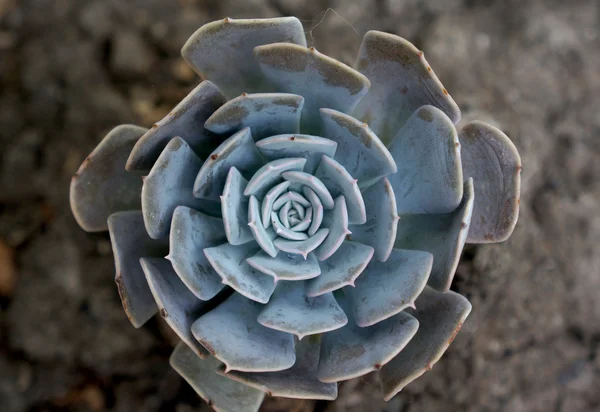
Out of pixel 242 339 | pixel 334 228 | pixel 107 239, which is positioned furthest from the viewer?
pixel 107 239

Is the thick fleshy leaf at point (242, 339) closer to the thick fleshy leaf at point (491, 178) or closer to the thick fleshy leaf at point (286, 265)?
the thick fleshy leaf at point (286, 265)

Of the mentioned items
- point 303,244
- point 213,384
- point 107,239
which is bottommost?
point 213,384

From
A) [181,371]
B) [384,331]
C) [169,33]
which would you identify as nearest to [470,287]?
[384,331]

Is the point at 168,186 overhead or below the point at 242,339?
overhead

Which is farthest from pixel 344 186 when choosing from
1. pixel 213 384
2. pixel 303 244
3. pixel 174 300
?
pixel 213 384

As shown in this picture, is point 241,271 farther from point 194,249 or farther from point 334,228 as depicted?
point 334,228

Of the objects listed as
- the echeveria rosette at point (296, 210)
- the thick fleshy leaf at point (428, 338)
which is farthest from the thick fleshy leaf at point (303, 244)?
the thick fleshy leaf at point (428, 338)

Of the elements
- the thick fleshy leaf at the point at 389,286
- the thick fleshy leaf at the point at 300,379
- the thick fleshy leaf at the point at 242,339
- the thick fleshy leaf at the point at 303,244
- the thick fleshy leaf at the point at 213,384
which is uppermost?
the thick fleshy leaf at the point at 303,244
